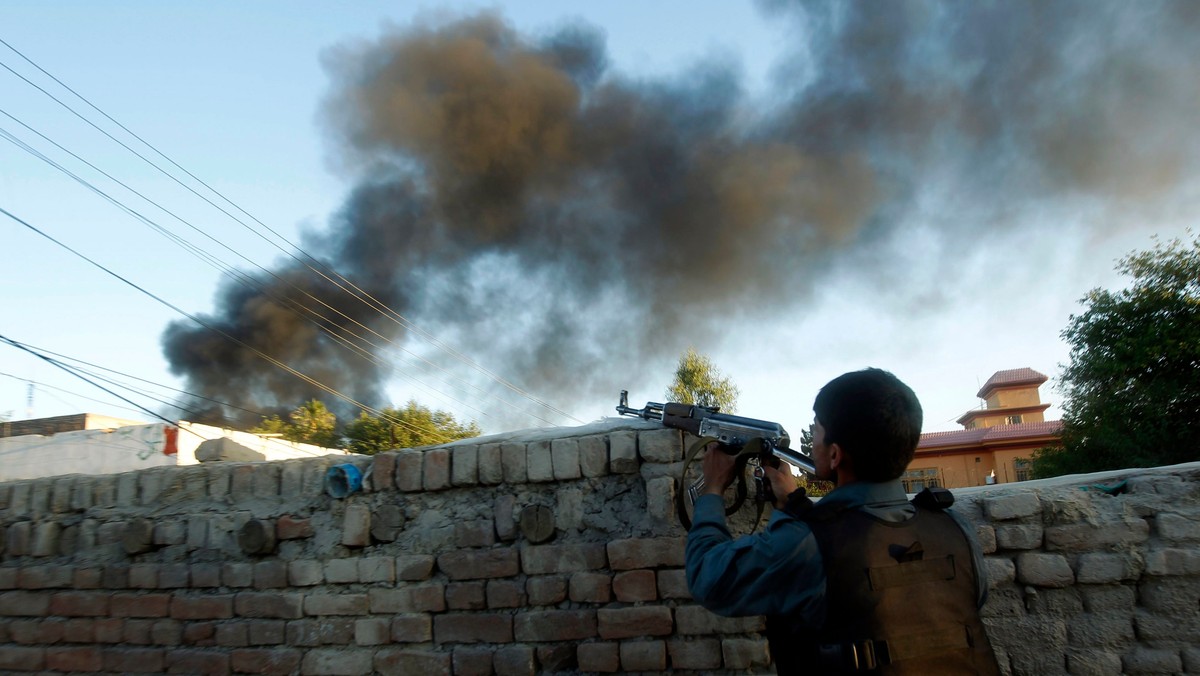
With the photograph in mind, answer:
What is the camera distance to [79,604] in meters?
4.36

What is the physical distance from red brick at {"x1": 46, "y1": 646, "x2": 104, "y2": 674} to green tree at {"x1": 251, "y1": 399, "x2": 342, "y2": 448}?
71.3ft

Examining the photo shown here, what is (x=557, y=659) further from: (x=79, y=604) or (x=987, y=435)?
(x=987, y=435)

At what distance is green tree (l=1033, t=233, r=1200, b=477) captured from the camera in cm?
1694

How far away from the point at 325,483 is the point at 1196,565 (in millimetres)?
3923

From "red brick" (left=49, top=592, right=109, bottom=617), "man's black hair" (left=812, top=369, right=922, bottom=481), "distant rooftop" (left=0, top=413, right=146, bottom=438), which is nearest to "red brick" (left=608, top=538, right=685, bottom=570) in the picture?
"man's black hair" (left=812, top=369, right=922, bottom=481)

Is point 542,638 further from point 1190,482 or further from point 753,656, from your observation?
point 1190,482

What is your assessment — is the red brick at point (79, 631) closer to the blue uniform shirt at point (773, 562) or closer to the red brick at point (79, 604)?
the red brick at point (79, 604)

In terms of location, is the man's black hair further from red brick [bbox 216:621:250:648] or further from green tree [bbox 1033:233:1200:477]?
green tree [bbox 1033:233:1200:477]

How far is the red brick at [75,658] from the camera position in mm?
4258

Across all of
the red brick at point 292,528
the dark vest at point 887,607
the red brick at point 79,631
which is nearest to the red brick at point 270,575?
the red brick at point 292,528

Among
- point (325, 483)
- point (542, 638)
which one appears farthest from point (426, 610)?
point (325, 483)

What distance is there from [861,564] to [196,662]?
364 cm

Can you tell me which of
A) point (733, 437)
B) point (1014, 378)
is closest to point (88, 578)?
point (733, 437)

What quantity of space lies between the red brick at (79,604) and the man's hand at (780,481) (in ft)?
12.7
